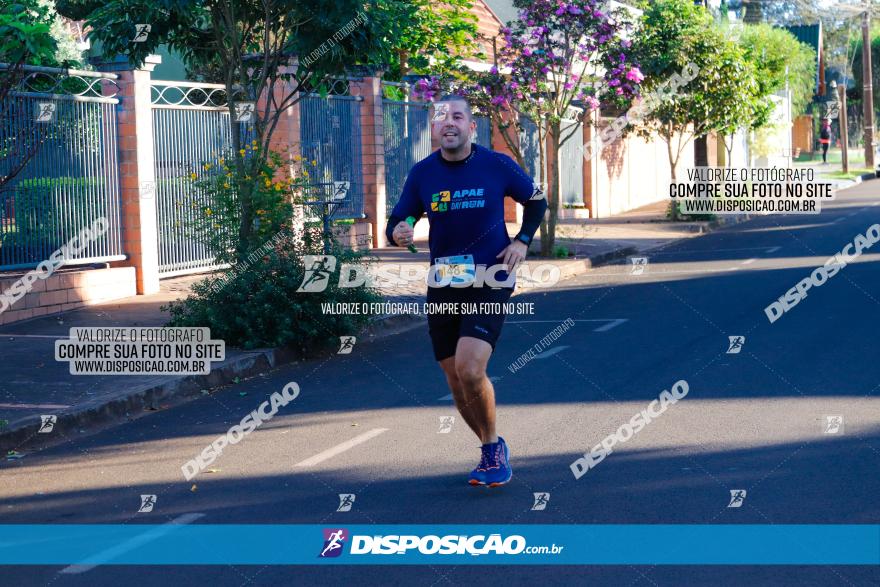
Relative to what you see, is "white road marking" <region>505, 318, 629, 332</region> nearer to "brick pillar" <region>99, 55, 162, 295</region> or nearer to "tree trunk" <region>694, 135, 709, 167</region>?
"brick pillar" <region>99, 55, 162, 295</region>

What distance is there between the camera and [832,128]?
263 ft

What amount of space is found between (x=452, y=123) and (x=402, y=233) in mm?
671

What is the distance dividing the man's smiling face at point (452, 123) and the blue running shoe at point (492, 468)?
5.48 feet

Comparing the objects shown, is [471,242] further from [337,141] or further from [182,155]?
[337,141]

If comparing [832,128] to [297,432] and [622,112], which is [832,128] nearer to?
[622,112]

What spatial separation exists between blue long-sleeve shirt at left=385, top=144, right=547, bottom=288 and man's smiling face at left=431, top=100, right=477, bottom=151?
0.47 ft

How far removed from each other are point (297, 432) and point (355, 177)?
13.8 m

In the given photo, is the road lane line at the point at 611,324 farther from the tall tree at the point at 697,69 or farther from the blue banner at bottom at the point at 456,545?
the tall tree at the point at 697,69

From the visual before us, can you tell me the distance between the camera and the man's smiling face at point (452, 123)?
6.64m

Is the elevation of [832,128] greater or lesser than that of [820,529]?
greater

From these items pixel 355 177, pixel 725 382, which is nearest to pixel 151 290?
pixel 355 177

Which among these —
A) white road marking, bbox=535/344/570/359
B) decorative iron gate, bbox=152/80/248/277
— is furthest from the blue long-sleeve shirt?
decorative iron gate, bbox=152/80/248/277

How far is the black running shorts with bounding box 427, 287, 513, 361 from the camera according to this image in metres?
6.73
